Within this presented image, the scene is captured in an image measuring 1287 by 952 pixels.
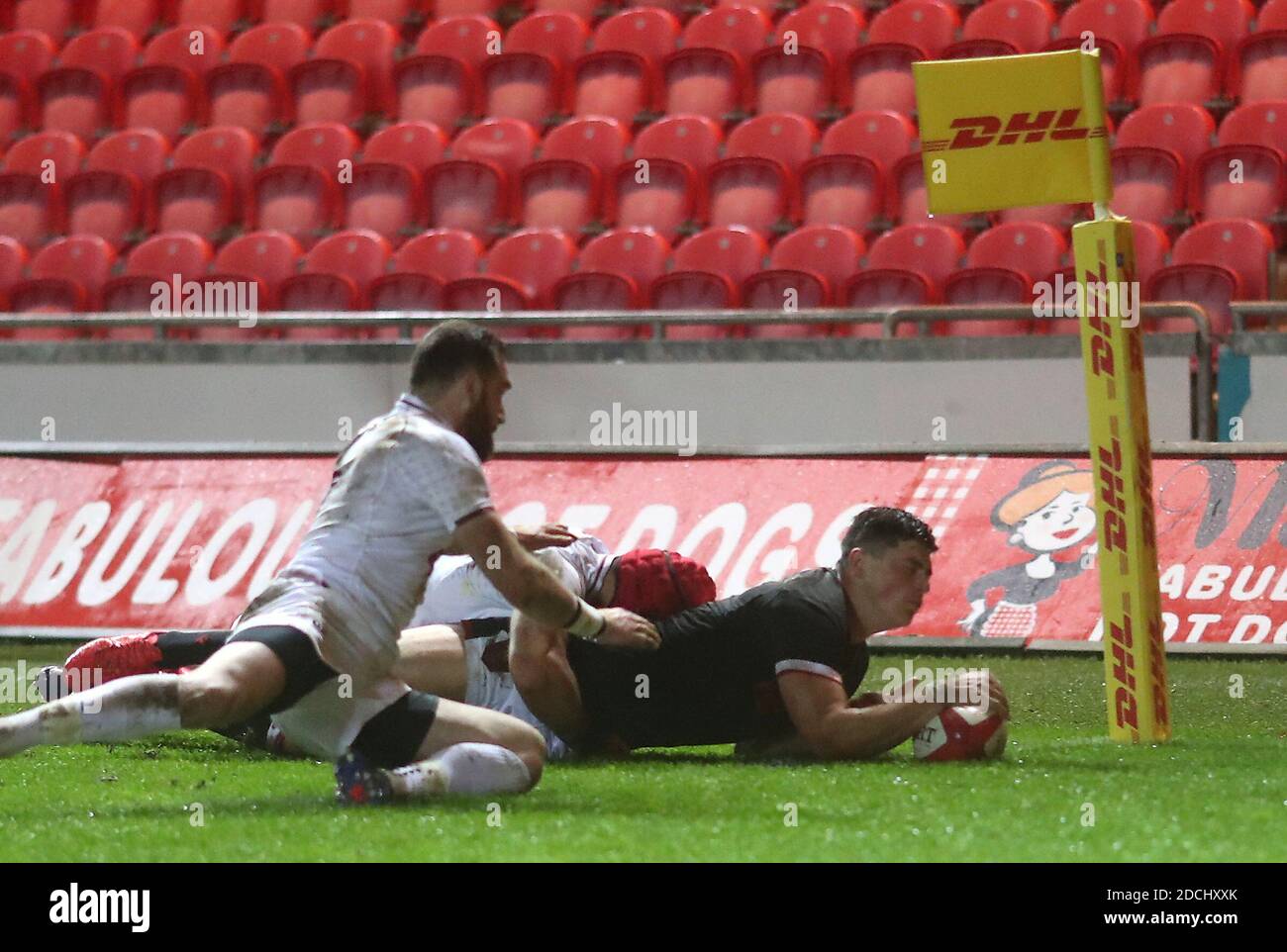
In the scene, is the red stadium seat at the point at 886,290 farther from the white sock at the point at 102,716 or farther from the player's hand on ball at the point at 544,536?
the white sock at the point at 102,716

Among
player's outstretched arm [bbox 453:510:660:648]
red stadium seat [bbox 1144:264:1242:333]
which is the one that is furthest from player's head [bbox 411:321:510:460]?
red stadium seat [bbox 1144:264:1242:333]

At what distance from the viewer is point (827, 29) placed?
13930 mm

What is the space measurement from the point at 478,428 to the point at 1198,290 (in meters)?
6.67

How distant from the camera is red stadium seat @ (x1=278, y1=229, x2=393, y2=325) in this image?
12.6 metres

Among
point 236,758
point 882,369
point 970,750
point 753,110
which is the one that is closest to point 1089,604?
point 882,369

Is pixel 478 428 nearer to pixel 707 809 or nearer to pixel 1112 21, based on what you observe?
pixel 707 809

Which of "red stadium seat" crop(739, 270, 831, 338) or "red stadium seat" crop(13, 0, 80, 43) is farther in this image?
"red stadium seat" crop(13, 0, 80, 43)

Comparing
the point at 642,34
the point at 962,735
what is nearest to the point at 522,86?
the point at 642,34

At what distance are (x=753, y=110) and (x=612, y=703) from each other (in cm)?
847

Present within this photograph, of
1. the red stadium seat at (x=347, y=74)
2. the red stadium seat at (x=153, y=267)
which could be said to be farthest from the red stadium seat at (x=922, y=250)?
the red stadium seat at (x=347, y=74)

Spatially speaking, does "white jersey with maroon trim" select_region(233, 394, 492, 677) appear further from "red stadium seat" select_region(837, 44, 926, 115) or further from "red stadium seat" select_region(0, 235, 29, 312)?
"red stadium seat" select_region(0, 235, 29, 312)

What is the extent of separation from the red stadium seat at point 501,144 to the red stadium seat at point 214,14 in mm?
3009

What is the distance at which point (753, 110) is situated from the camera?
13969mm

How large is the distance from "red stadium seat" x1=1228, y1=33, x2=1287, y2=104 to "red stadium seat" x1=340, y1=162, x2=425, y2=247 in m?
5.50
